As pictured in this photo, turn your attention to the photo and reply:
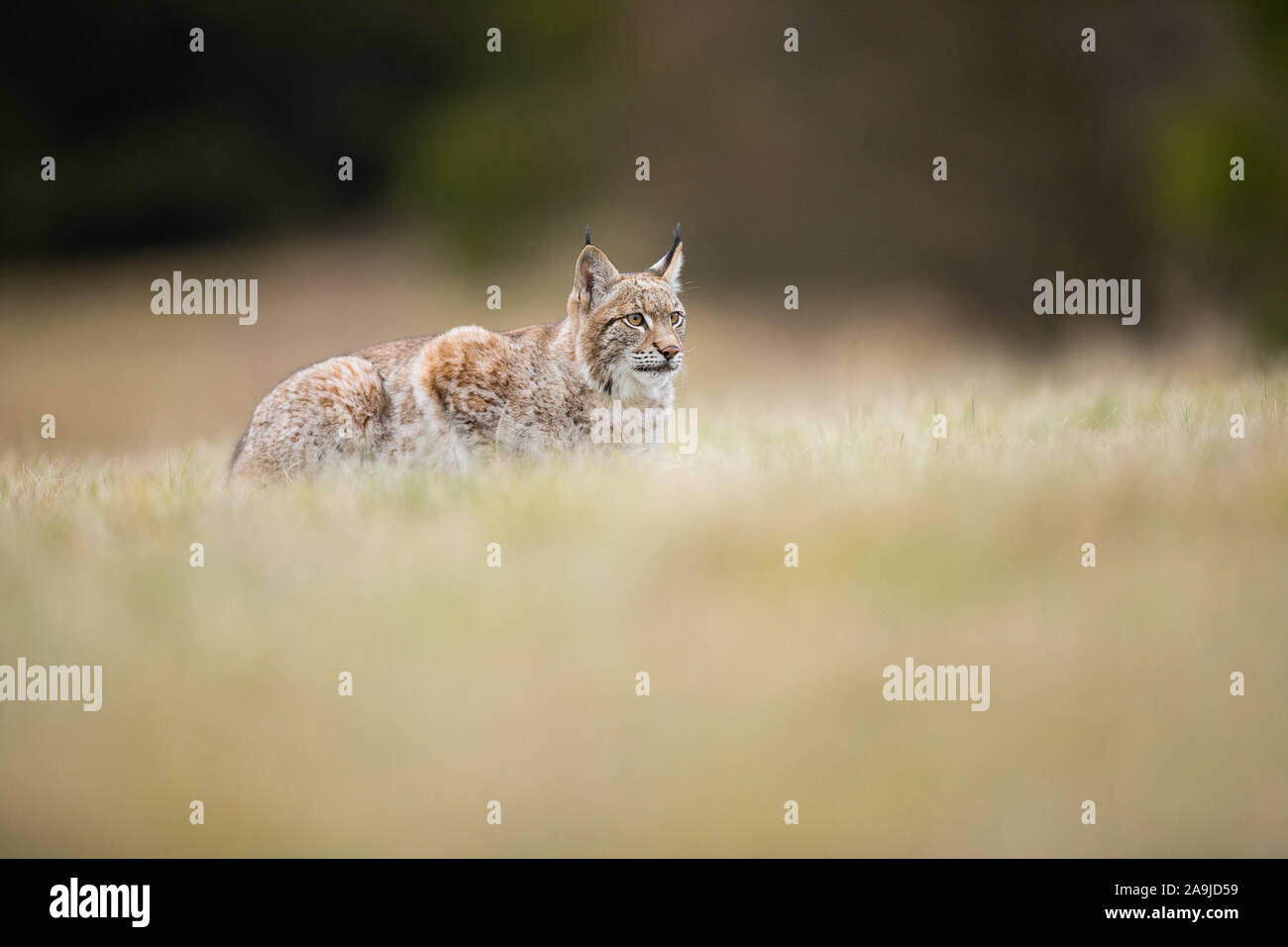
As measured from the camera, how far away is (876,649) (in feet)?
12.9

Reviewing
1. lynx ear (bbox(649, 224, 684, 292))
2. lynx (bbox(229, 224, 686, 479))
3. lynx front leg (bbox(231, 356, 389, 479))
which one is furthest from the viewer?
lynx ear (bbox(649, 224, 684, 292))

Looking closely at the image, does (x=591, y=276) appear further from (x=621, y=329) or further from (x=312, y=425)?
(x=312, y=425)

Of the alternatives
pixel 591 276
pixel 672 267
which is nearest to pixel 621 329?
pixel 591 276

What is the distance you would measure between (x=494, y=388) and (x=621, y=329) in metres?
0.83

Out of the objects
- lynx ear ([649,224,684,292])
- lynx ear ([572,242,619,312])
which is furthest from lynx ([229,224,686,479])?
lynx ear ([649,224,684,292])

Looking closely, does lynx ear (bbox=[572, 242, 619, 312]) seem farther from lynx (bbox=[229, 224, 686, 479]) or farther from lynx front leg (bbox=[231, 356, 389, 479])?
lynx front leg (bbox=[231, 356, 389, 479])

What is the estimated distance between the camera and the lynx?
264 inches

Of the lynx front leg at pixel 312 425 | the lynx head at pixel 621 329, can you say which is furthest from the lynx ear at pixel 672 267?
the lynx front leg at pixel 312 425

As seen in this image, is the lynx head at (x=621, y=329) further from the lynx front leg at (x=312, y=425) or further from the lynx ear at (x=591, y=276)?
the lynx front leg at (x=312, y=425)

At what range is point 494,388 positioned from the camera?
6.86 meters

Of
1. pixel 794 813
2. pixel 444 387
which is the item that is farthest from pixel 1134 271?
pixel 794 813

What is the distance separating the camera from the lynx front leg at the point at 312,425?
6.54 meters

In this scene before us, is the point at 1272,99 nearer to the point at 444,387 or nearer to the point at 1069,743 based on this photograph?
the point at 444,387

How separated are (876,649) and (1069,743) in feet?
2.23
